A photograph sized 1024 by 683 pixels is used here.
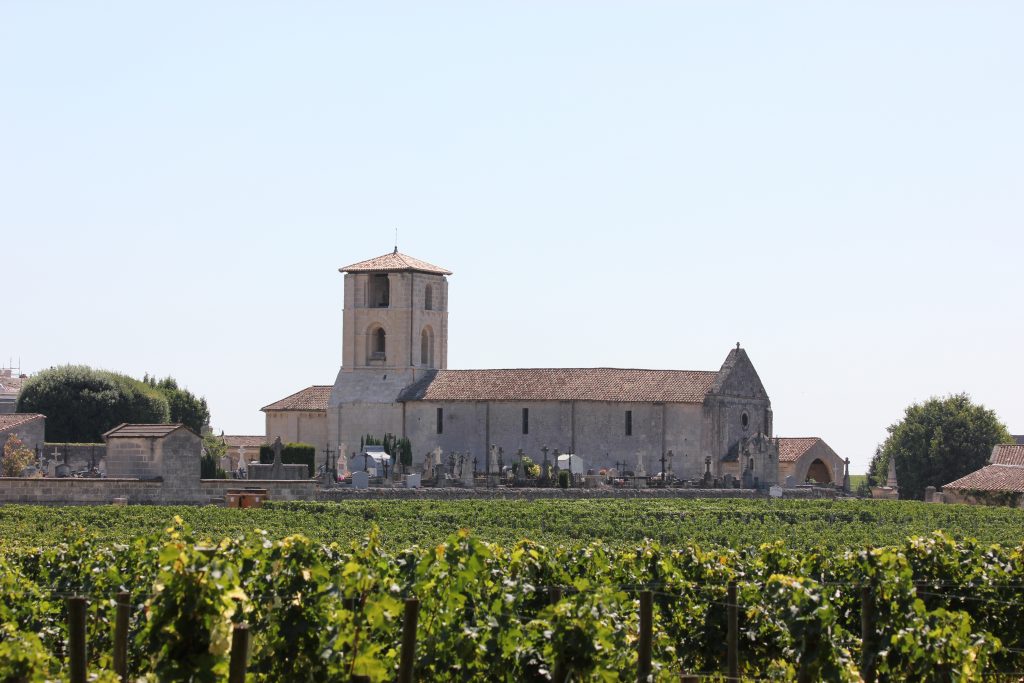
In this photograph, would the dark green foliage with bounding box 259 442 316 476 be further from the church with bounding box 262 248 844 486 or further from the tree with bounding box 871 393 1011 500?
the tree with bounding box 871 393 1011 500

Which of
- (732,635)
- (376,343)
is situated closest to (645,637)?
(732,635)

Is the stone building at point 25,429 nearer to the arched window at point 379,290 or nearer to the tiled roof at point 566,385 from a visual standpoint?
the tiled roof at point 566,385

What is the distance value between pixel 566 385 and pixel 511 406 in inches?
99.0

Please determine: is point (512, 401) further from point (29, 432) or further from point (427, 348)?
point (29, 432)

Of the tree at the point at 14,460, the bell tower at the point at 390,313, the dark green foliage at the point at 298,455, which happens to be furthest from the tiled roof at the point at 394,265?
the tree at the point at 14,460

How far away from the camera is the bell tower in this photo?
72312 millimetres

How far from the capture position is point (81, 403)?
260 feet

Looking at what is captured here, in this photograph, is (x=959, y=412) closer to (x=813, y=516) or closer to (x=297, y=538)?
(x=813, y=516)

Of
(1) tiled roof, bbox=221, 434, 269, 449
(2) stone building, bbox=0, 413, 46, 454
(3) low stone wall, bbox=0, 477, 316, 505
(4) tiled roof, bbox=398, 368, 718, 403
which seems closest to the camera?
(3) low stone wall, bbox=0, 477, 316, 505

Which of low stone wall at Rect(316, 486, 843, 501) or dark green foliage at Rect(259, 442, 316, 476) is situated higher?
dark green foliage at Rect(259, 442, 316, 476)

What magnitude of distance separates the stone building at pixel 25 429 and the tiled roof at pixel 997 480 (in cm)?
3524

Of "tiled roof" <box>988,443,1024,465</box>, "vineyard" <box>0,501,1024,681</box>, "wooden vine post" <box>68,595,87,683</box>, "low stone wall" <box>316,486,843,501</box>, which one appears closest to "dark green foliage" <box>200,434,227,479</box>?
"low stone wall" <box>316,486,843,501</box>

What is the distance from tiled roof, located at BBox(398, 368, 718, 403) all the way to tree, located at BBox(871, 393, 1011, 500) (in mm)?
16582

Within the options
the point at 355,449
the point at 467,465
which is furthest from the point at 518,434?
the point at 467,465
